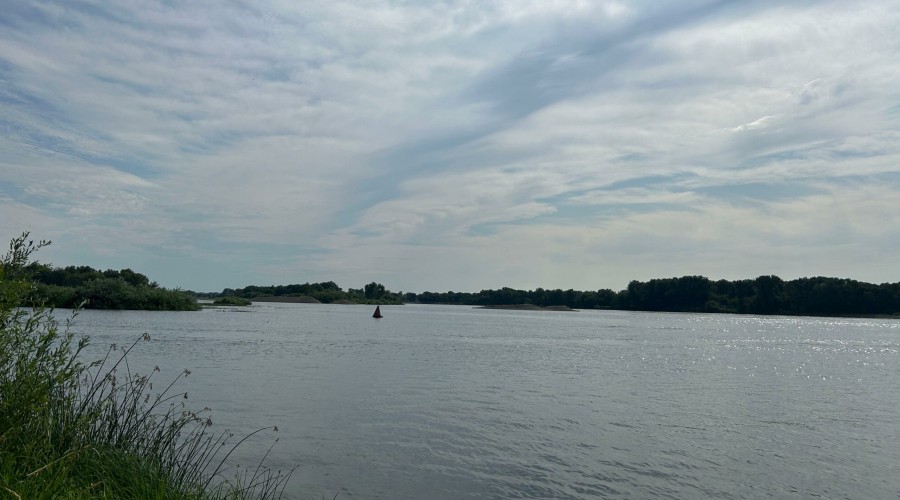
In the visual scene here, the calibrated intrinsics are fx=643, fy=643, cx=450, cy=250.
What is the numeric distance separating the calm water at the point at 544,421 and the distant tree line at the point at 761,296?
11928 centimetres

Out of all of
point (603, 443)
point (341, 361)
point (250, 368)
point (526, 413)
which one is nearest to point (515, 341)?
point (341, 361)

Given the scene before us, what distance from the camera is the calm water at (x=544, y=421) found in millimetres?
13242

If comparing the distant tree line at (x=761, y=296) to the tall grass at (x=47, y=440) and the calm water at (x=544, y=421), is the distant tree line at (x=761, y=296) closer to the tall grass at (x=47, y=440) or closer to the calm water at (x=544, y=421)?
the calm water at (x=544, y=421)

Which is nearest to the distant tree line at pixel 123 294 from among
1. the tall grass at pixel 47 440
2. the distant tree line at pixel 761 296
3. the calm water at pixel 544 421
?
the calm water at pixel 544 421

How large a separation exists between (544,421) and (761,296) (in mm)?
153875

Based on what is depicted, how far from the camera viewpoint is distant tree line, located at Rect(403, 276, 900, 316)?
454 feet

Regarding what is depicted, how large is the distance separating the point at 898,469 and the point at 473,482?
10252mm

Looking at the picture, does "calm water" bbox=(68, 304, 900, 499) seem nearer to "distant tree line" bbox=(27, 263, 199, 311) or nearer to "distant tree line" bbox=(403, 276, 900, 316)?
"distant tree line" bbox=(27, 263, 199, 311)

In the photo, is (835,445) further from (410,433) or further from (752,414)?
(410,433)

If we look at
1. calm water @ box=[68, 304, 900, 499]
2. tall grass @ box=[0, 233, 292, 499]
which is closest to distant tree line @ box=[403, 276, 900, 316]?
calm water @ box=[68, 304, 900, 499]

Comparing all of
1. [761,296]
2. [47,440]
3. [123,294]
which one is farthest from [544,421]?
[761,296]

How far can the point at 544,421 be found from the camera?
18844mm

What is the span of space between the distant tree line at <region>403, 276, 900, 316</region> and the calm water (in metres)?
119

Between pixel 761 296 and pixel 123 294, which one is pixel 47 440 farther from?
pixel 761 296
